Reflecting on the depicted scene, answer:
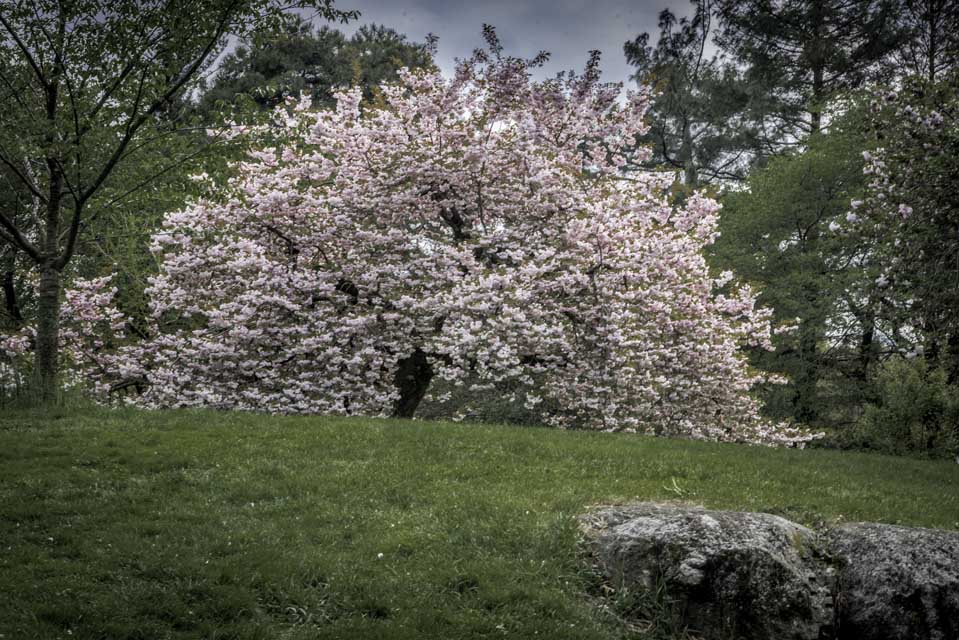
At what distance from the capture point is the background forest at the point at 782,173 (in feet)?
38.8

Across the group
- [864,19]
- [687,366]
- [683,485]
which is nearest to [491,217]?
[687,366]

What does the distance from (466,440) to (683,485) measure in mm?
3368

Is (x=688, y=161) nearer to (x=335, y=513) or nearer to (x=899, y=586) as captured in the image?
(x=899, y=586)

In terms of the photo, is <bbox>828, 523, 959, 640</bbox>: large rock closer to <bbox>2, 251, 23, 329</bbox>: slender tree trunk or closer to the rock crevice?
the rock crevice

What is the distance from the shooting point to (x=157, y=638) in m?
5.49

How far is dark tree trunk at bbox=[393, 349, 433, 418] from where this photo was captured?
16734 millimetres

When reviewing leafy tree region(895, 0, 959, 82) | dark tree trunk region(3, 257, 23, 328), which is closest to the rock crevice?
leafy tree region(895, 0, 959, 82)

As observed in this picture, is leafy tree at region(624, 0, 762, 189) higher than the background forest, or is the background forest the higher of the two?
leafy tree at region(624, 0, 762, 189)

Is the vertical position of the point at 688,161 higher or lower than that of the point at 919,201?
higher

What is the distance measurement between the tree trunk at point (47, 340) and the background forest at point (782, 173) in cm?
26

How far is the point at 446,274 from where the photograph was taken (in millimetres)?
14734

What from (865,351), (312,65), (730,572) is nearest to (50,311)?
(730,572)

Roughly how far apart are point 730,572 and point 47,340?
1128 cm

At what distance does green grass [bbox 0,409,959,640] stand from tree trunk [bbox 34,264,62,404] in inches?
37.8
